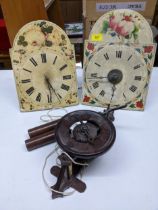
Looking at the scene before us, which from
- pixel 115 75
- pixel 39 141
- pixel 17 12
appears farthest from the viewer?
pixel 17 12

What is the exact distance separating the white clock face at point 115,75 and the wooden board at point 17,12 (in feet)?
1.85

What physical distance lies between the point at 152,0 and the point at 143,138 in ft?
2.22

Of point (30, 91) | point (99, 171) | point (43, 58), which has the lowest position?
point (99, 171)

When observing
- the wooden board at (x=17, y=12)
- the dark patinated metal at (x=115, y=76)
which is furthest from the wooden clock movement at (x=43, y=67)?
the wooden board at (x=17, y=12)

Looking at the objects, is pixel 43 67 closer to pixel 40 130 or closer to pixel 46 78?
pixel 46 78

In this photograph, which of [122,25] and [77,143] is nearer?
[77,143]

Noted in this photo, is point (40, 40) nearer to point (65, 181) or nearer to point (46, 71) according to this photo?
point (46, 71)

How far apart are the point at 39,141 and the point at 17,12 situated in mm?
747

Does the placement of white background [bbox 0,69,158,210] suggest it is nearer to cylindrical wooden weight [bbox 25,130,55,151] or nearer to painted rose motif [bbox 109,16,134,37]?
cylindrical wooden weight [bbox 25,130,55,151]

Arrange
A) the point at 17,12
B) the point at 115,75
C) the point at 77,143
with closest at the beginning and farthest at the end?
the point at 77,143 → the point at 115,75 → the point at 17,12

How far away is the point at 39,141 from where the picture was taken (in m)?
0.71

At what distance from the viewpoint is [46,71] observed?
820 millimetres

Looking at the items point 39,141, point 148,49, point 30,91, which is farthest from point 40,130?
point 148,49

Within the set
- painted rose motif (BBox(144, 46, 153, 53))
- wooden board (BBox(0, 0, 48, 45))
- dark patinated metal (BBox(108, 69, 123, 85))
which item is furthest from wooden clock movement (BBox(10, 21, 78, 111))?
wooden board (BBox(0, 0, 48, 45))
